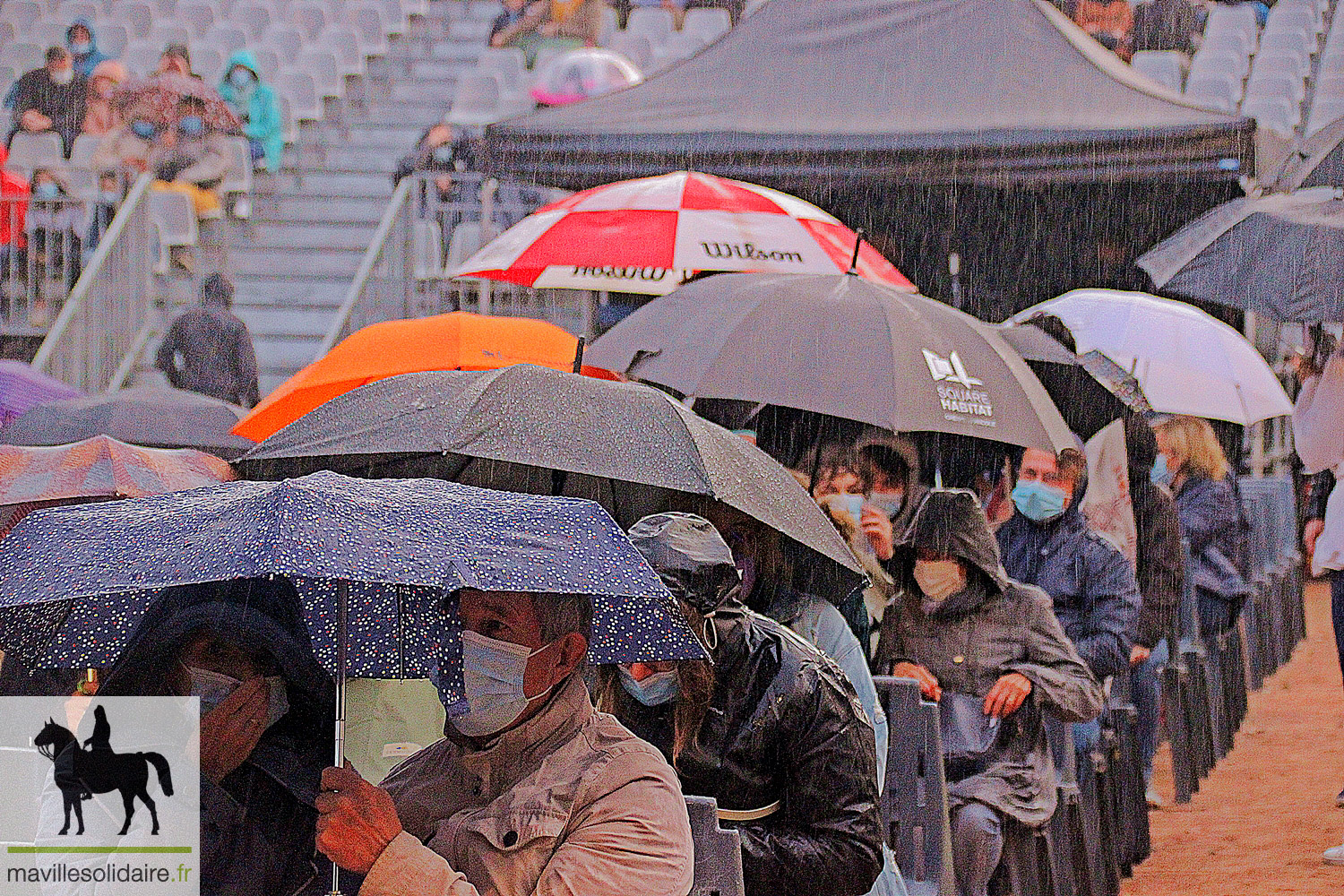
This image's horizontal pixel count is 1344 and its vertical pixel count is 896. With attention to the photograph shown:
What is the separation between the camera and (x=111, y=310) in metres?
14.9

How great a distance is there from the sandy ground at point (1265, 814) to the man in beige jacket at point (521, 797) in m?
5.39

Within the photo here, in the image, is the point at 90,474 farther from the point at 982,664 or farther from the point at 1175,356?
the point at 1175,356

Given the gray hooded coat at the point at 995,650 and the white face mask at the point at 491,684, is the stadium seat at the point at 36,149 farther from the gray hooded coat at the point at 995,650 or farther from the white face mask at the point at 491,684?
the white face mask at the point at 491,684

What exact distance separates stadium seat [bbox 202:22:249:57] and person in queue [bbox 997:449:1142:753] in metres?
16.5

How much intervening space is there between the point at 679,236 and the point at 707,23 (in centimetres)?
1395

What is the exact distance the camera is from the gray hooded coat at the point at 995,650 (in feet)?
20.1

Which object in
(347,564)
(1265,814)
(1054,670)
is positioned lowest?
(1265,814)

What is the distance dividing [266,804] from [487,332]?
12.1ft

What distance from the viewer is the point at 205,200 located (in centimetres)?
1689

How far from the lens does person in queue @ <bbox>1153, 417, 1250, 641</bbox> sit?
33.8 ft

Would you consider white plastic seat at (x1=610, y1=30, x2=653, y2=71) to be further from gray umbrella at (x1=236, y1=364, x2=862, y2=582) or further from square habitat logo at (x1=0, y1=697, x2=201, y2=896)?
square habitat logo at (x1=0, y1=697, x2=201, y2=896)

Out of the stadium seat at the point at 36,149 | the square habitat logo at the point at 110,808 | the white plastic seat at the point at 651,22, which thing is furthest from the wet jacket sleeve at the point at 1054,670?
the white plastic seat at the point at 651,22

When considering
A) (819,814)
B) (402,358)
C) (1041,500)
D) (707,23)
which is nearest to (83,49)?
(707,23)

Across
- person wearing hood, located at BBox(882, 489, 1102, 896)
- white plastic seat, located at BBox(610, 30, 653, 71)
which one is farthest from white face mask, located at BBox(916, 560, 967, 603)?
white plastic seat, located at BBox(610, 30, 653, 71)
